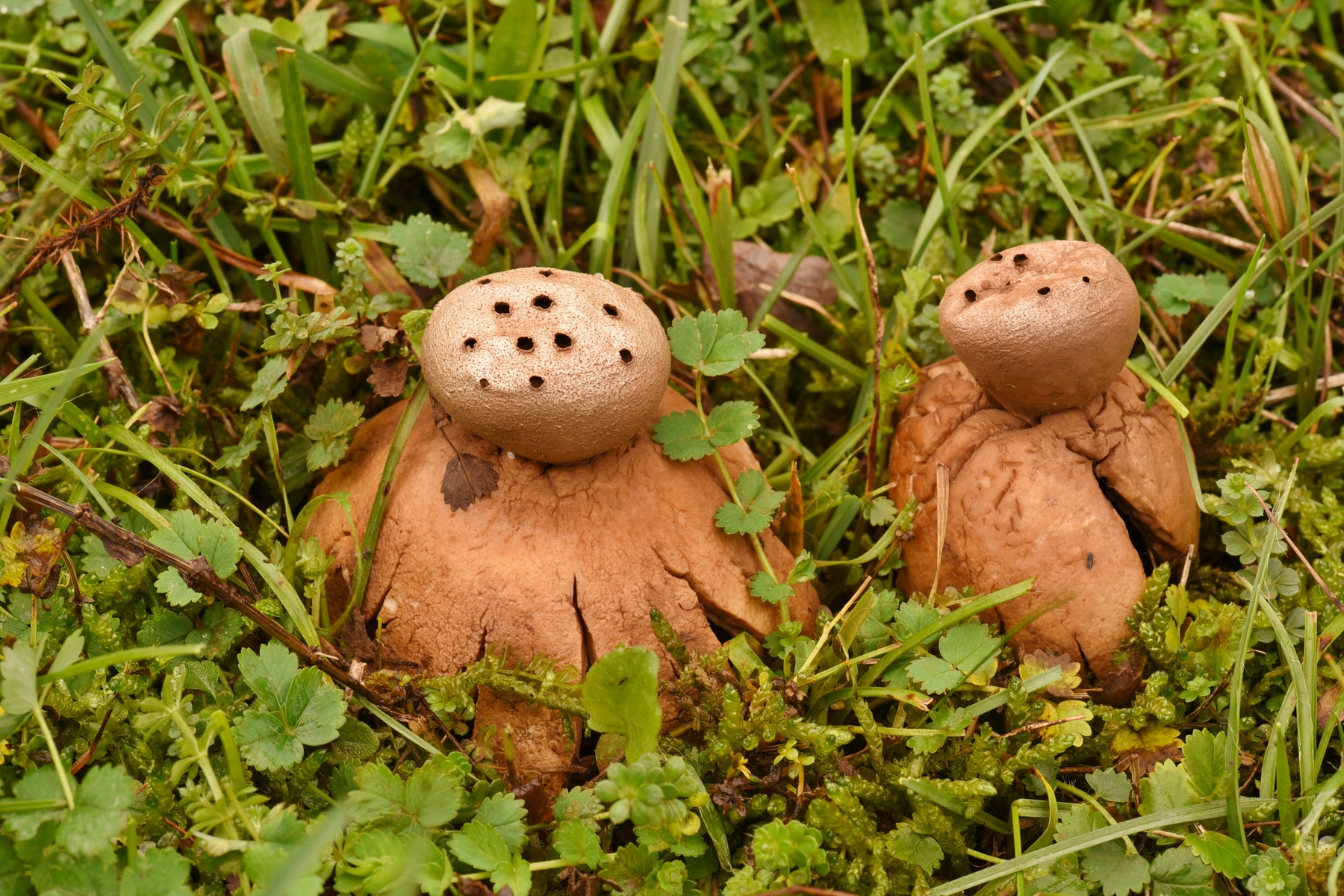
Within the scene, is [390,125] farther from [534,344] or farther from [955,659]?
[955,659]

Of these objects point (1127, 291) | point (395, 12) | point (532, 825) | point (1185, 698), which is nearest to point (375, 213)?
point (395, 12)

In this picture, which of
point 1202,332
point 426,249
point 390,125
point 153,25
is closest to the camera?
point 1202,332

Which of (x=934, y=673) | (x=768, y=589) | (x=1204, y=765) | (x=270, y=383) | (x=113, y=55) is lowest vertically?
(x=1204, y=765)

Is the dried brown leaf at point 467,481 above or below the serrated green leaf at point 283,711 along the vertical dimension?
above

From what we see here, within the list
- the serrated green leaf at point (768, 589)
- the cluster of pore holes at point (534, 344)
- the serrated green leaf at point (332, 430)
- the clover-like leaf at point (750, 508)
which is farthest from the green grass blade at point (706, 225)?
the serrated green leaf at point (332, 430)

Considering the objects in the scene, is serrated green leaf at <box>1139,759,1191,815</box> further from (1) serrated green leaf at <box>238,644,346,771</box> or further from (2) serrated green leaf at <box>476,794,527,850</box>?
(1) serrated green leaf at <box>238,644,346,771</box>

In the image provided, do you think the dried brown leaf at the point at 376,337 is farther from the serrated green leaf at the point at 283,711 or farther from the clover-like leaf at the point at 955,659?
the clover-like leaf at the point at 955,659

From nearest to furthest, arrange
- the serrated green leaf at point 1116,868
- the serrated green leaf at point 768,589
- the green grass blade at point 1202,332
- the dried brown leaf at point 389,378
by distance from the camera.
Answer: the serrated green leaf at point 1116,868, the serrated green leaf at point 768,589, the dried brown leaf at point 389,378, the green grass blade at point 1202,332

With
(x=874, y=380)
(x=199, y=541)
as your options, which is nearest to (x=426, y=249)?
(x=199, y=541)

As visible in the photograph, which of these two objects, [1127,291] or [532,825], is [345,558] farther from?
[1127,291]
